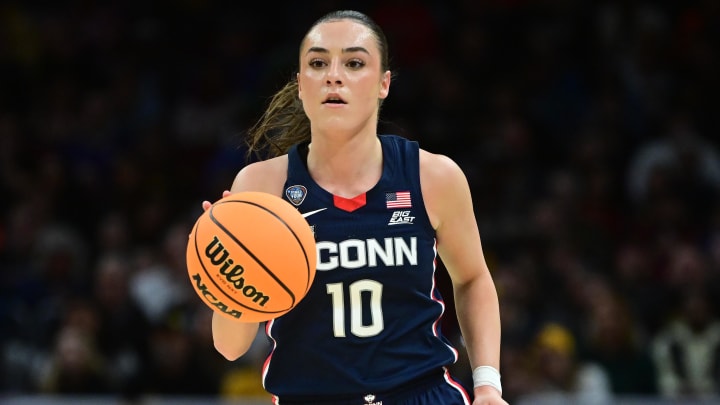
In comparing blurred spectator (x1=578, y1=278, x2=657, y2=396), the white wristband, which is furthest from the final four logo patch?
blurred spectator (x1=578, y1=278, x2=657, y2=396)

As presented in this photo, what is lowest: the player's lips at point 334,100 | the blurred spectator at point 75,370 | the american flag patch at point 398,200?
the blurred spectator at point 75,370

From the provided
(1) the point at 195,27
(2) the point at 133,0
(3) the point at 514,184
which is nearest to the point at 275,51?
(1) the point at 195,27

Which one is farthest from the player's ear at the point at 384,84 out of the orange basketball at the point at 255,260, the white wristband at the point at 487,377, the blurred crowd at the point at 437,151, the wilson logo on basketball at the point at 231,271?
the blurred crowd at the point at 437,151

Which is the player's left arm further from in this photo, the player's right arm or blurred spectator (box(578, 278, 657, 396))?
blurred spectator (box(578, 278, 657, 396))

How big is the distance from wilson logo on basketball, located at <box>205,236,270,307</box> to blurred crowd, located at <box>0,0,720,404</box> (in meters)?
4.48

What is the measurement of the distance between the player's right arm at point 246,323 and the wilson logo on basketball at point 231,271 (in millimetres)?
304

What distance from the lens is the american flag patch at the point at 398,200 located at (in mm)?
4176

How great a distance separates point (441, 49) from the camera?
11.4 metres

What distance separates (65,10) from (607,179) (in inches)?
247

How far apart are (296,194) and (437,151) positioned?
6.11m

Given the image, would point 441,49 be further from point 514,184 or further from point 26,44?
point 26,44

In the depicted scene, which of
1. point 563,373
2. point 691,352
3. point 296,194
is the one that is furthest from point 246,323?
point 691,352

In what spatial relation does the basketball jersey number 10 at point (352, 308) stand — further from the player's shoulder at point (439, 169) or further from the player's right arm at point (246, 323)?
the player's shoulder at point (439, 169)

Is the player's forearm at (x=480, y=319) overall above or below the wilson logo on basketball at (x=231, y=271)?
below
